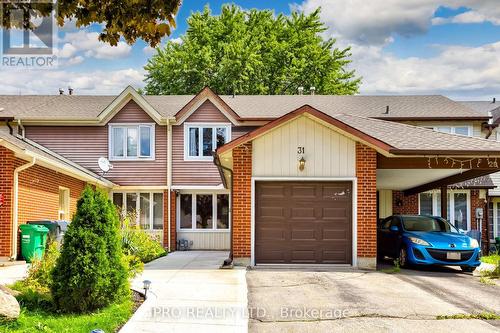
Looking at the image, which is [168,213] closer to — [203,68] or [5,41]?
[5,41]

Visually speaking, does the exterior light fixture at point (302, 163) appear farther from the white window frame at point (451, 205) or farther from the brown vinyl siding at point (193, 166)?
the white window frame at point (451, 205)

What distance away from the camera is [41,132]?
24.1 metres

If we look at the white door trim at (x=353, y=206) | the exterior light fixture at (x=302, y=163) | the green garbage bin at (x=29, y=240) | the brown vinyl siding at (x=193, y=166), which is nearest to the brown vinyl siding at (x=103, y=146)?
the brown vinyl siding at (x=193, y=166)

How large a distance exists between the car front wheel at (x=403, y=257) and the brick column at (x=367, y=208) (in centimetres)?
99

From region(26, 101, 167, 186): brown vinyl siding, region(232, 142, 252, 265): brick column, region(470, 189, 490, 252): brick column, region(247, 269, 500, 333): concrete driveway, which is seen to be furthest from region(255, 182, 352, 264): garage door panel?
region(470, 189, 490, 252): brick column

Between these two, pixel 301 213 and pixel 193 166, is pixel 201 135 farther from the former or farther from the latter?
pixel 301 213

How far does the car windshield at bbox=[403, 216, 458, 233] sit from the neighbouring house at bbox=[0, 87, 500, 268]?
1313mm

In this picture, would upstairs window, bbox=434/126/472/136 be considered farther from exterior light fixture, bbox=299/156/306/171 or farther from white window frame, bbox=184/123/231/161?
exterior light fixture, bbox=299/156/306/171

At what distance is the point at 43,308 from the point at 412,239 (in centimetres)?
948

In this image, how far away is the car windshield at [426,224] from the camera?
15898 mm

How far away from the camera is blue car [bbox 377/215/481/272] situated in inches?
569

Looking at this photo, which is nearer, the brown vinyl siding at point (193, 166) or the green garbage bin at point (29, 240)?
the green garbage bin at point (29, 240)

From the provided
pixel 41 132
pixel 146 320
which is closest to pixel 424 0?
pixel 146 320

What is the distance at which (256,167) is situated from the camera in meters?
14.7
